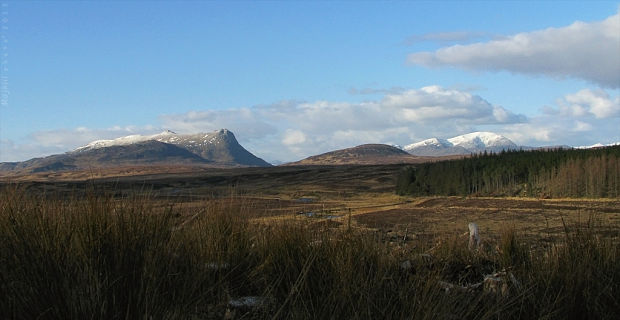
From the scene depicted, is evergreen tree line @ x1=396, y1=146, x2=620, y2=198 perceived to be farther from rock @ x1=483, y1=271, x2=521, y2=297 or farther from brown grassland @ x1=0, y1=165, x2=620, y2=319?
brown grassland @ x1=0, y1=165, x2=620, y2=319

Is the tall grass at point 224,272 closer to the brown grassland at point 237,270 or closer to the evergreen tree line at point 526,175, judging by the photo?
the brown grassland at point 237,270

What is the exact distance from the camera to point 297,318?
307cm

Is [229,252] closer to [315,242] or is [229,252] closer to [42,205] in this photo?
[315,242]

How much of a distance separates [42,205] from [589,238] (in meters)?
5.18

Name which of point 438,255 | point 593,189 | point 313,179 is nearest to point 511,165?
point 593,189

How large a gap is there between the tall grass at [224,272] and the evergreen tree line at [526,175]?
252ft

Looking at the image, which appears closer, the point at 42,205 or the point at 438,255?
the point at 42,205

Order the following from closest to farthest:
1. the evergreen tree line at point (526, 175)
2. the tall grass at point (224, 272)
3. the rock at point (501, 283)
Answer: the tall grass at point (224, 272) → the rock at point (501, 283) → the evergreen tree line at point (526, 175)

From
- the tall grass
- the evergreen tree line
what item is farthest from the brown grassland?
the evergreen tree line

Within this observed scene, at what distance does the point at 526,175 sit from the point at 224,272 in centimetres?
8954

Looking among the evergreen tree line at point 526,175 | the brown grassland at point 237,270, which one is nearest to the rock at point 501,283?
the brown grassland at point 237,270

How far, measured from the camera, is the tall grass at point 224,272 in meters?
3.00

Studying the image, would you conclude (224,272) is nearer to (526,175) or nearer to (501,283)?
(501,283)

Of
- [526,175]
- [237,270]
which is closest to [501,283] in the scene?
[237,270]
